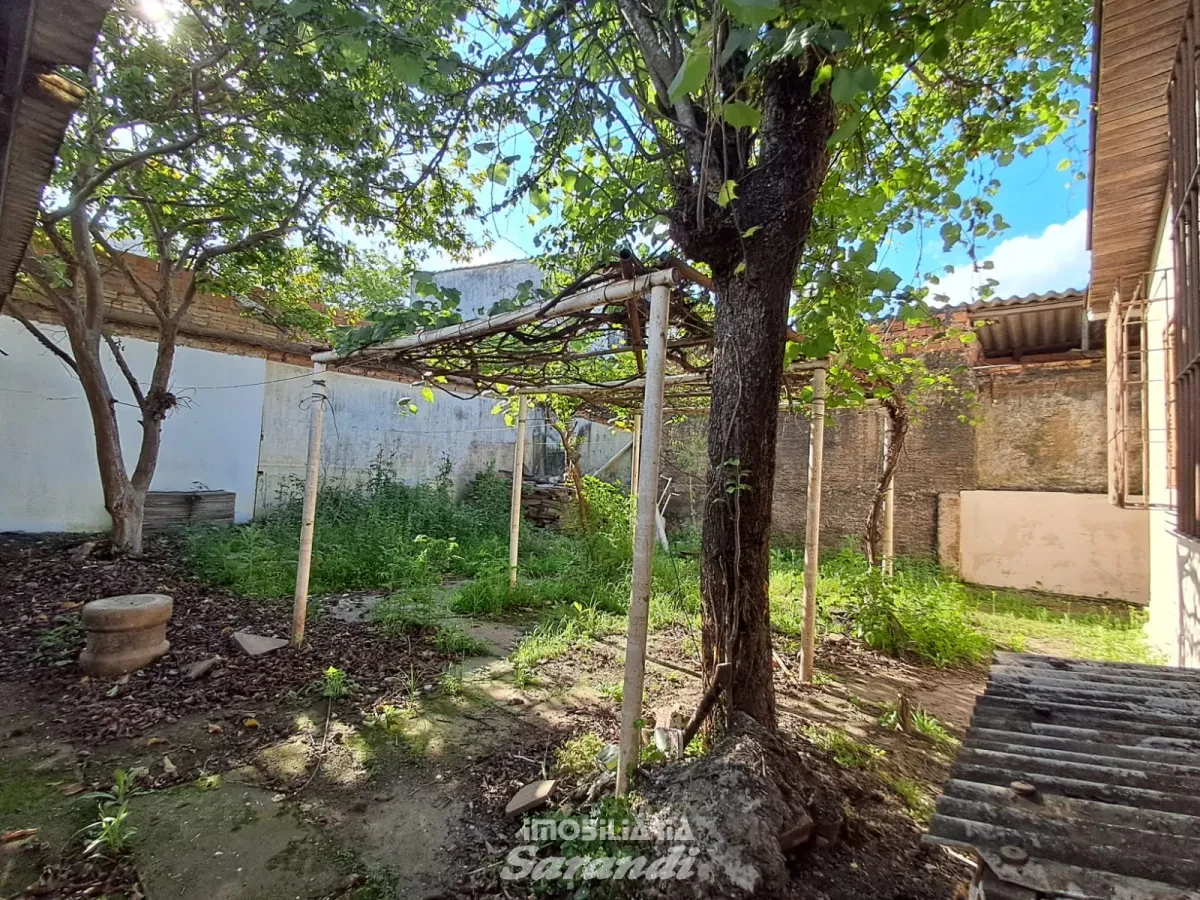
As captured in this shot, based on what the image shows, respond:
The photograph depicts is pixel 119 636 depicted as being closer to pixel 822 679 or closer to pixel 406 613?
pixel 406 613

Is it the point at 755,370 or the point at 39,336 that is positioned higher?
the point at 39,336

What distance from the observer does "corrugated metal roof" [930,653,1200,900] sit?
0.95 metres

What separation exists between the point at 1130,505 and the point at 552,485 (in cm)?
813

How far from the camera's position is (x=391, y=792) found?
257 centimetres

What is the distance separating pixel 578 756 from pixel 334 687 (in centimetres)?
187

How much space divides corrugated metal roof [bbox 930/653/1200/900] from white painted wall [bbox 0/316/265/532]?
9188 mm

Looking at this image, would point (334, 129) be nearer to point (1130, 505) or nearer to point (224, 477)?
point (224, 477)

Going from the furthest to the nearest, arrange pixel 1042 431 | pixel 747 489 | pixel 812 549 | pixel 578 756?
pixel 1042 431 < pixel 812 549 < pixel 578 756 < pixel 747 489

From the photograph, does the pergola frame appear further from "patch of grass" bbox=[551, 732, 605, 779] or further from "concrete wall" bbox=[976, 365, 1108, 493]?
"concrete wall" bbox=[976, 365, 1108, 493]

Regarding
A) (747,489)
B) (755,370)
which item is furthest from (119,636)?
(755,370)

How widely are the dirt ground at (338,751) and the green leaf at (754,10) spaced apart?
7.86ft

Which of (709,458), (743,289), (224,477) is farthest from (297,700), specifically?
(224,477)

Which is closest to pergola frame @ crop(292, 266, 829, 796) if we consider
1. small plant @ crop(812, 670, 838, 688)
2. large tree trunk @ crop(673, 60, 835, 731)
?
small plant @ crop(812, 670, 838, 688)

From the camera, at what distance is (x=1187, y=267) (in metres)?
2.44
